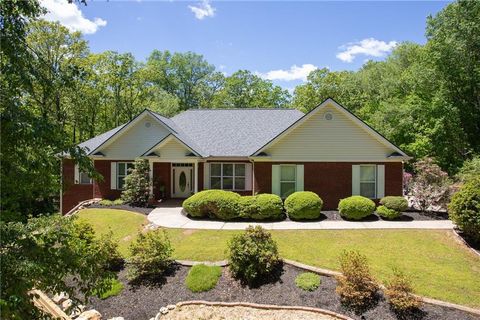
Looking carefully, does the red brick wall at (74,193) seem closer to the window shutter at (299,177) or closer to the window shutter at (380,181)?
the window shutter at (299,177)

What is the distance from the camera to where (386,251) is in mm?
12359

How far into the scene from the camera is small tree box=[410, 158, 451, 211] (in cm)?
1720

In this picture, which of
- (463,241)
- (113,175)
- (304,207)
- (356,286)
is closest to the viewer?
(356,286)

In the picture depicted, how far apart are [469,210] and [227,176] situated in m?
13.3

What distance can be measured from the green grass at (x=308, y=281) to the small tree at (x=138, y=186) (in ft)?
41.4

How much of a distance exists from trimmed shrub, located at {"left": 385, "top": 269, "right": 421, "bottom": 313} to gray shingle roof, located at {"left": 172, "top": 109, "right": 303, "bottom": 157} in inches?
508

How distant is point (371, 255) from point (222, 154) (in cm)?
1148

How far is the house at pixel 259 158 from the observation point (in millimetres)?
19156

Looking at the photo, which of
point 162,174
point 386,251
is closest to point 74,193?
point 162,174

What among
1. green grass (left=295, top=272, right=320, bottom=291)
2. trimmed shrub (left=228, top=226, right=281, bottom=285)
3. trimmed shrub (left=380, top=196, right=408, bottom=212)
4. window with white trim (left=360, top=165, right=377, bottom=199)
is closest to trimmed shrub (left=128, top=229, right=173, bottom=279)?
trimmed shrub (left=228, top=226, right=281, bottom=285)

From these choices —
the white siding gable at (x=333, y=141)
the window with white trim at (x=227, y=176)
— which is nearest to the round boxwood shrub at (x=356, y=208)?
the white siding gable at (x=333, y=141)

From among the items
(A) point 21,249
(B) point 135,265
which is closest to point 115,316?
(B) point 135,265

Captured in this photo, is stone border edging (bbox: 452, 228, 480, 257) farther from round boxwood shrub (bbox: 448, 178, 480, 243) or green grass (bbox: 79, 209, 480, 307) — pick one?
round boxwood shrub (bbox: 448, 178, 480, 243)

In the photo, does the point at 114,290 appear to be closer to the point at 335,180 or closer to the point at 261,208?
the point at 261,208
